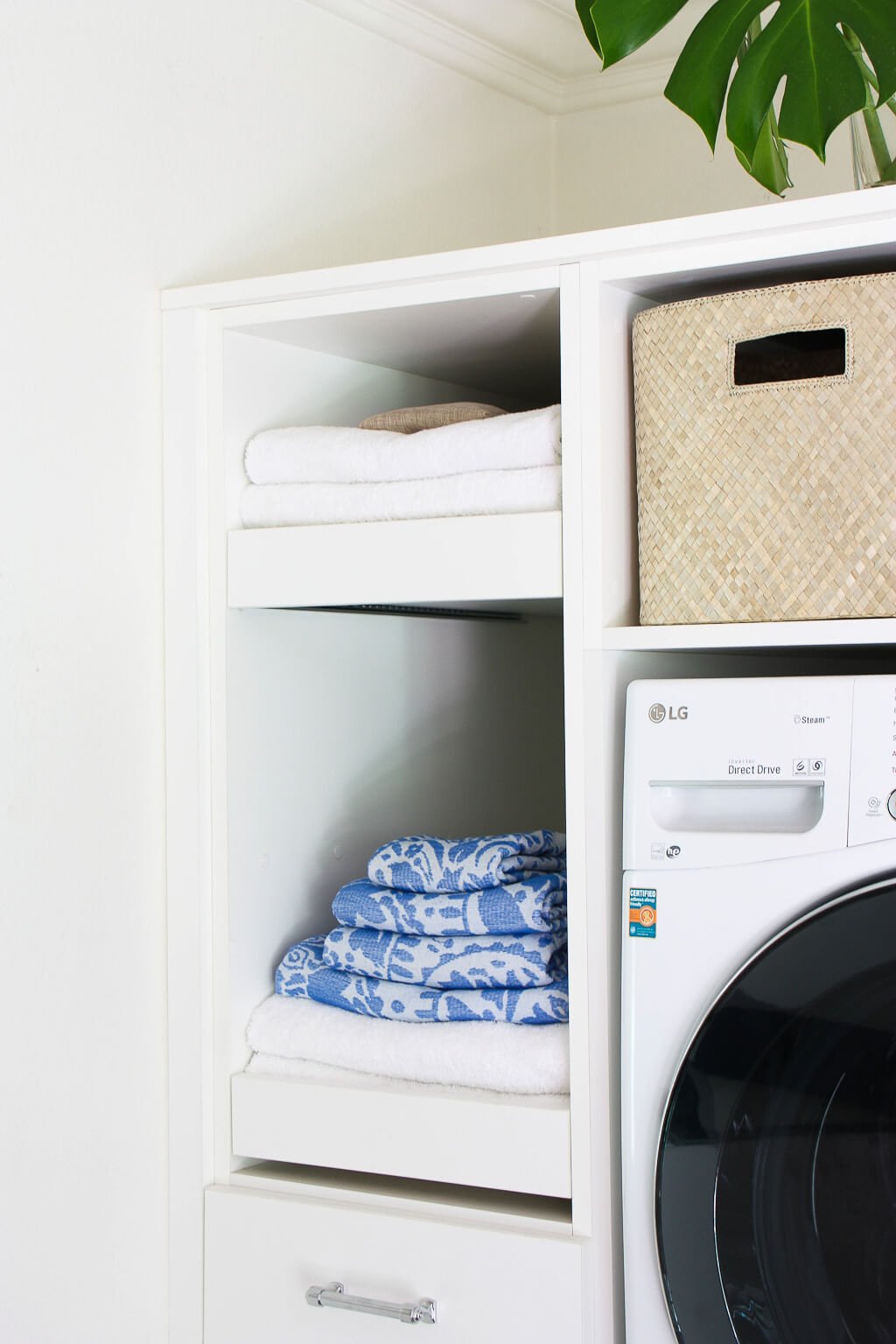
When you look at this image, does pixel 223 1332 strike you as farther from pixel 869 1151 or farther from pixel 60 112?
pixel 60 112

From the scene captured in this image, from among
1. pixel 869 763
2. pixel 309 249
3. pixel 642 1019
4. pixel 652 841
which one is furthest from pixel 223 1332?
pixel 309 249

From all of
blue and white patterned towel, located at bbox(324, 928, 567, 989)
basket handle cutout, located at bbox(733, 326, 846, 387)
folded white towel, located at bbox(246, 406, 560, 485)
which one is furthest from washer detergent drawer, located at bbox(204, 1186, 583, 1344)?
basket handle cutout, located at bbox(733, 326, 846, 387)

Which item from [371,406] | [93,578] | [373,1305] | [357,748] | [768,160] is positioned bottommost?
[373,1305]

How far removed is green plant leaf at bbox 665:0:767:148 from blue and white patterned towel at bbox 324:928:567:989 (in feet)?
2.39

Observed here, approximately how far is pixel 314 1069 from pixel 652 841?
0.41m

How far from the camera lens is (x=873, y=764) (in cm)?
105

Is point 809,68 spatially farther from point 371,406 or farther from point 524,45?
point 524,45

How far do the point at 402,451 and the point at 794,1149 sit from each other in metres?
0.68

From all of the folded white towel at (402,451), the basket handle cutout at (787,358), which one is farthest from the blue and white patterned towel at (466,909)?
the basket handle cutout at (787,358)

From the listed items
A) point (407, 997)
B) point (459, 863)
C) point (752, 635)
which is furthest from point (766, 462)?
point (407, 997)

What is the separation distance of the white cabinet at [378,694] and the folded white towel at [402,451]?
0.03m

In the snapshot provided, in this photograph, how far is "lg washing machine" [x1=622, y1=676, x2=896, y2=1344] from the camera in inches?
40.3

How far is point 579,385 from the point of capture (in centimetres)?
117

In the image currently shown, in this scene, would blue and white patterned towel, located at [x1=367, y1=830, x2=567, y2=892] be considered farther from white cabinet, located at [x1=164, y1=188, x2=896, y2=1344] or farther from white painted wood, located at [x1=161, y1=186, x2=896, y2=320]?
white painted wood, located at [x1=161, y1=186, x2=896, y2=320]
